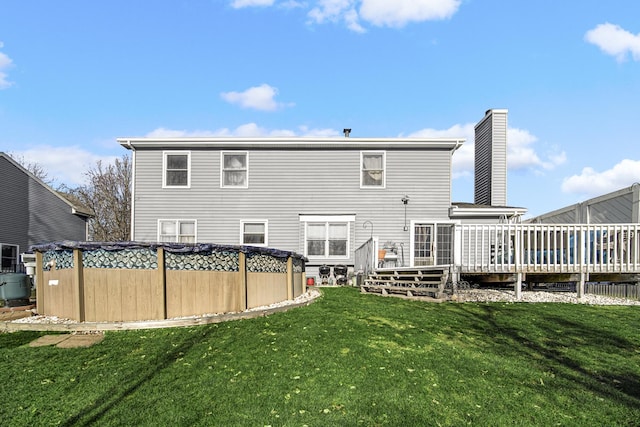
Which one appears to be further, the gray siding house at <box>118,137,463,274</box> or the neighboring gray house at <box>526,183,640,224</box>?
the gray siding house at <box>118,137,463,274</box>

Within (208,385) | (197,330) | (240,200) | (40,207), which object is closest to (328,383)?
(208,385)

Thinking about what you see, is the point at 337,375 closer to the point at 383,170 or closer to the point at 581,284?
the point at 581,284

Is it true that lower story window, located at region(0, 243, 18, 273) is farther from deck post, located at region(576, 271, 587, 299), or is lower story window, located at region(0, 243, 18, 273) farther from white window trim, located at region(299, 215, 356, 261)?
deck post, located at region(576, 271, 587, 299)

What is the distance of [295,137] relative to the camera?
51.7 ft

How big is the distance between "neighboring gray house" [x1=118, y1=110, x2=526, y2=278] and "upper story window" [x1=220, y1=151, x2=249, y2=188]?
4cm

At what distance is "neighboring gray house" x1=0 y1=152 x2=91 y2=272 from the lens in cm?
1783

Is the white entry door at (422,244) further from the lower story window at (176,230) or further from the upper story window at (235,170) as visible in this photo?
the lower story window at (176,230)

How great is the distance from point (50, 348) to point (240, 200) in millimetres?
10284

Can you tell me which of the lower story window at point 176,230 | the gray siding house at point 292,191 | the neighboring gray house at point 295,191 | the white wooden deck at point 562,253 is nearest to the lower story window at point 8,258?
the gray siding house at point 292,191

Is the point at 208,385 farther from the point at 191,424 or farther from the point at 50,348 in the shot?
the point at 50,348

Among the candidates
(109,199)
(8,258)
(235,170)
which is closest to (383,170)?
(235,170)

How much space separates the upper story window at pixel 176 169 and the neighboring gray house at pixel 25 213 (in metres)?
7.79

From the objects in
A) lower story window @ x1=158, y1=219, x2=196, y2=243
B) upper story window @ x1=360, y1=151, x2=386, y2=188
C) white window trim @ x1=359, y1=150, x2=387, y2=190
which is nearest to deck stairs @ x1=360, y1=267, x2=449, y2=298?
white window trim @ x1=359, y1=150, x2=387, y2=190

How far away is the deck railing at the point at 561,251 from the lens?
33.1ft
